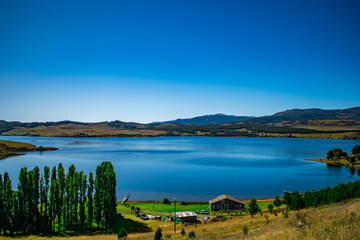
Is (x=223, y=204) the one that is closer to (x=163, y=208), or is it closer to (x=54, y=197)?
(x=163, y=208)

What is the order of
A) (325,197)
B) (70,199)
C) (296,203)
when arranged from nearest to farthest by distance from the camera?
1. (70,199)
2. (325,197)
3. (296,203)

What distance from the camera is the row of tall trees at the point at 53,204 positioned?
120 feet

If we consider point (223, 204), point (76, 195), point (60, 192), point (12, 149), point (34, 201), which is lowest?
point (223, 204)

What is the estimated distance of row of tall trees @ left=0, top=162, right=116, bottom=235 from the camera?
1444 inches

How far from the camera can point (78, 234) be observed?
3625 centimetres

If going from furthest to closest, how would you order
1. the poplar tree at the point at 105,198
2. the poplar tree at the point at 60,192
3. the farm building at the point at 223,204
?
the farm building at the point at 223,204 → the poplar tree at the point at 60,192 → the poplar tree at the point at 105,198

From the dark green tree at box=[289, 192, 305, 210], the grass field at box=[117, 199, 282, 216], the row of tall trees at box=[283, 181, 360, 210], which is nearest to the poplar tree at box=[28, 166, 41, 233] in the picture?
the grass field at box=[117, 199, 282, 216]

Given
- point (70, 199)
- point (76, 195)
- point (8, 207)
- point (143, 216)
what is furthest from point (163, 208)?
point (8, 207)

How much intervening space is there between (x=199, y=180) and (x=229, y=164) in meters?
35.6

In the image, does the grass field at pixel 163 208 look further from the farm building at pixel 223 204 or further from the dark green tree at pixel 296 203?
the dark green tree at pixel 296 203

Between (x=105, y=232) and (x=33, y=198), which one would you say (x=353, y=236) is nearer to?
(x=105, y=232)

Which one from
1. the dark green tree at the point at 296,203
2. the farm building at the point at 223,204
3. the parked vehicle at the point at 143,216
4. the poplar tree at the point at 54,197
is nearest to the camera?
the poplar tree at the point at 54,197

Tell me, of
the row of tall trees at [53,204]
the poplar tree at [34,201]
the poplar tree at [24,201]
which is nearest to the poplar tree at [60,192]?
the row of tall trees at [53,204]

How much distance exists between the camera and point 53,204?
3941 cm
